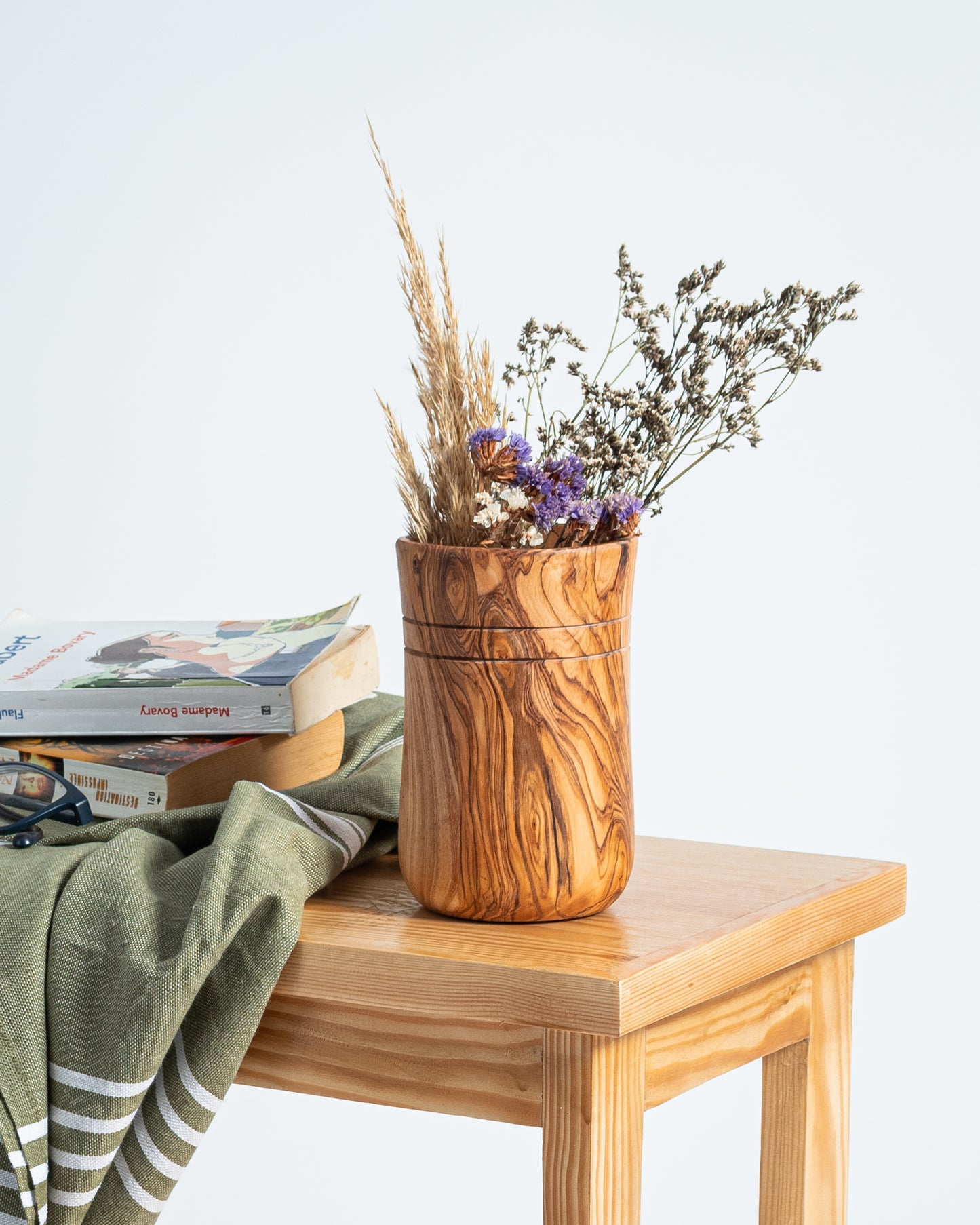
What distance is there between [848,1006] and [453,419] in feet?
1.66

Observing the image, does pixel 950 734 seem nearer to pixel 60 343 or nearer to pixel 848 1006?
pixel 848 1006

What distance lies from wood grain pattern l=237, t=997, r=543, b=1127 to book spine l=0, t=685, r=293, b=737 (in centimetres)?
25

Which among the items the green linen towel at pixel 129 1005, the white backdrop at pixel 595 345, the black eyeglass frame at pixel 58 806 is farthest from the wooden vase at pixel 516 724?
the white backdrop at pixel 595 345

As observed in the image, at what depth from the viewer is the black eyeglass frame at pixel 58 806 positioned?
109cm

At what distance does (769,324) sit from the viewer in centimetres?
90

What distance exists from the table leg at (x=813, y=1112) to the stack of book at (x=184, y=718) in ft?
1.33

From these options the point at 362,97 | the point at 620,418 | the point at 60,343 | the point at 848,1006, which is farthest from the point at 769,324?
the point at 60,343

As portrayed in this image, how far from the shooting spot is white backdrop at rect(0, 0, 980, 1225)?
1.93m

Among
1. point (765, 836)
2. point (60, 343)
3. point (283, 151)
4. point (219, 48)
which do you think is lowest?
point (765, 836)

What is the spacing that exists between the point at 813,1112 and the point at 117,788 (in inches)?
21.3

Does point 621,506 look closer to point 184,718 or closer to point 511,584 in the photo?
point 511,584

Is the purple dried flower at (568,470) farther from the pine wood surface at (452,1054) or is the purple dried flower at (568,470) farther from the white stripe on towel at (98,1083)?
the white stripe on towel at (98,1083)

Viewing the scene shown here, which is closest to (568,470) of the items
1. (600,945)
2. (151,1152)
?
(600,945)

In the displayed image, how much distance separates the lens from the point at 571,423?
86cm
